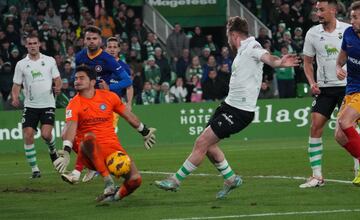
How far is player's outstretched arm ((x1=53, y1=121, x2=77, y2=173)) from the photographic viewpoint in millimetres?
11883

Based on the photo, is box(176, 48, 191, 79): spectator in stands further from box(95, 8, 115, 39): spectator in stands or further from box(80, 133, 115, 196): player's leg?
box(80, 133, 115, 196): player's leg

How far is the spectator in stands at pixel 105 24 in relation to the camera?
31312 millimetres

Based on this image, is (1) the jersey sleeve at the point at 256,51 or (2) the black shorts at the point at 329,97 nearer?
(1) the jersey sleeve at the point at 256,51

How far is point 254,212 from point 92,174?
17.0ft

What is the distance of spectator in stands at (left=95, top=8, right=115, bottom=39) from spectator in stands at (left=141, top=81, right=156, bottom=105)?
2961 millimetres

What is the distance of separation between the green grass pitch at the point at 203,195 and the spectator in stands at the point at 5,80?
320 inches

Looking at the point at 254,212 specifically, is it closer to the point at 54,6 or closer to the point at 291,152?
the point at 291,152

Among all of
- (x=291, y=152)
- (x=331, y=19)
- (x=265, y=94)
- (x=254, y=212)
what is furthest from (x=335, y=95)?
(x=265, y=94)

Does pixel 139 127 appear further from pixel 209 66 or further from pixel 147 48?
pixel 147 48

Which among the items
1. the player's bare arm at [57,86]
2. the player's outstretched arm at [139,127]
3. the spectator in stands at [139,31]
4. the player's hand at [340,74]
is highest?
the player's hand at [340,74]

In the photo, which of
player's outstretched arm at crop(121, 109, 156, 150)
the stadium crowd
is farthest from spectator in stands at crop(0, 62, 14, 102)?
player's outstretched arm at crop(121, 109, 156, 150)

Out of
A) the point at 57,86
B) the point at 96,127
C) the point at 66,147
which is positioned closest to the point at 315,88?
the point at 96,127

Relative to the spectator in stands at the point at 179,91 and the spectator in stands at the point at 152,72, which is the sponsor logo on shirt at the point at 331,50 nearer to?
the spectator in stands at the point at 179,91

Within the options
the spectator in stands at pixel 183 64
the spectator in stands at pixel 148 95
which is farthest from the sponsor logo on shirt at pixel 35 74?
the spectator in stands at pixel 183 64
